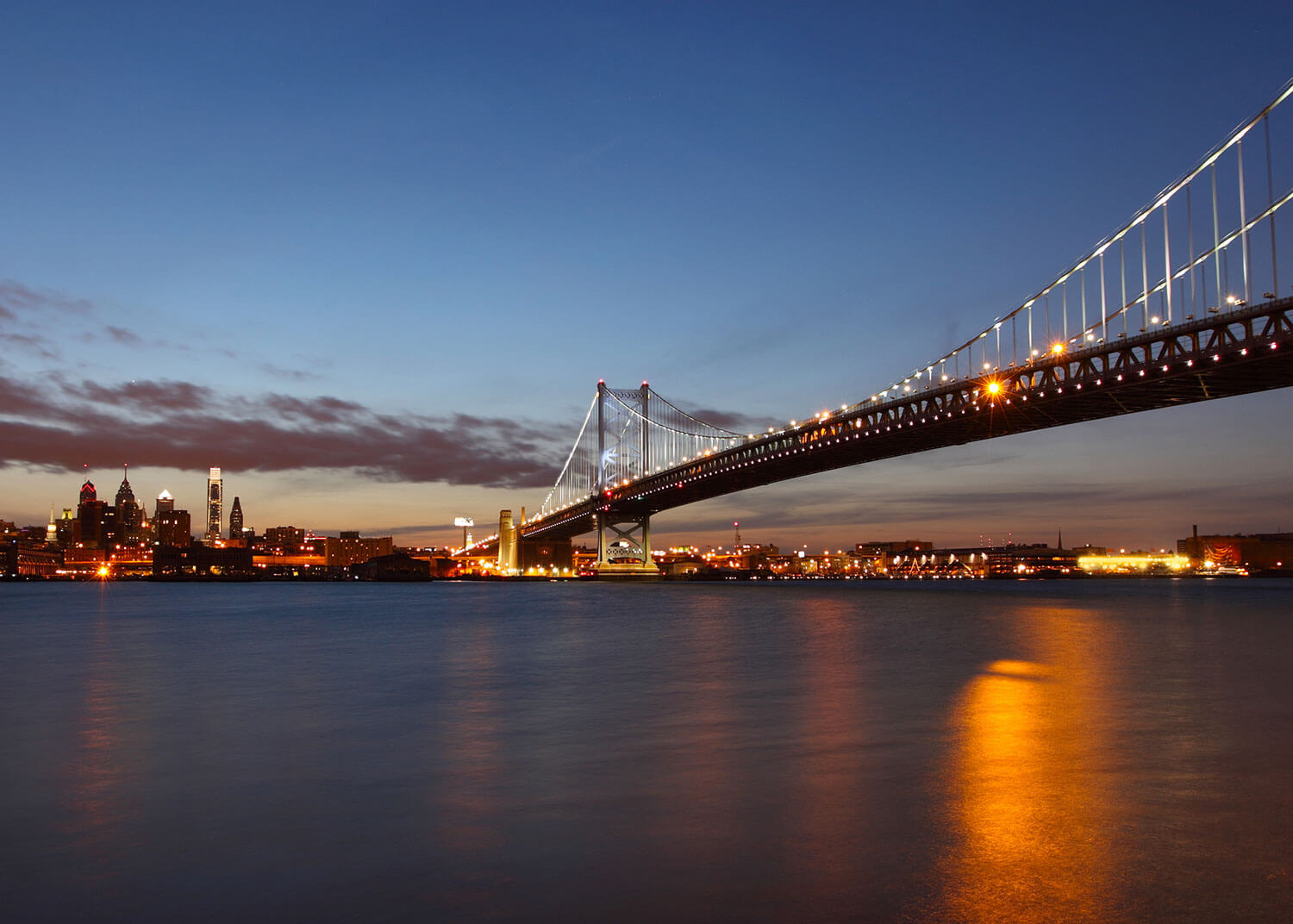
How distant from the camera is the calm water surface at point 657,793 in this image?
15.6 ft

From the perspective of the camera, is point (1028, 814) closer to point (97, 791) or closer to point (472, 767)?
point (472, 767)

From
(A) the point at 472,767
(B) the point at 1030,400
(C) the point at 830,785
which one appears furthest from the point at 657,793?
(B) the point at 1030,400

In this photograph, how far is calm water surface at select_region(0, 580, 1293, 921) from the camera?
4770mm

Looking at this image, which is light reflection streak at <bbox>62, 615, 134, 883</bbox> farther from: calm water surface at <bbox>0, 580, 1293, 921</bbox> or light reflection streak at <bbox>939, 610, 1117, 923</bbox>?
light reflection streak at <bbox>939, 610, 1117, 923</bbox>

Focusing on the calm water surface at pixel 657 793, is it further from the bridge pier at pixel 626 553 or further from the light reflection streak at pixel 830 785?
the bridge pier at pixel 626 553

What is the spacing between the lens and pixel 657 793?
7004mm

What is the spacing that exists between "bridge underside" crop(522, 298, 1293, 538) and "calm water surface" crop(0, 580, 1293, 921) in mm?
21184

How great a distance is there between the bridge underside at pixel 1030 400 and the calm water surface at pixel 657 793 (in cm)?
2118

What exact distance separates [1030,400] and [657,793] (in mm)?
39006

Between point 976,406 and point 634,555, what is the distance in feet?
170

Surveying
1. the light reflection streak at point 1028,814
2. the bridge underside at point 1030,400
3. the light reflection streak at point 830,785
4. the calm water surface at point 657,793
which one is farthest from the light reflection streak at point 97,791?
the bridge underside at point 1030,400

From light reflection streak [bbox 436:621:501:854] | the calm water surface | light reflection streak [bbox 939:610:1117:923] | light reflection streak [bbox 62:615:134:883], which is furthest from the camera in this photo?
light reflection streak [bbox 436:621:501:854]

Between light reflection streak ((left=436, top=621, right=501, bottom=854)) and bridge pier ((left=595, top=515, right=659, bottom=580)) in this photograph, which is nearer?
light reflection streak ((left=436, top=621, right=501, bottom=854))

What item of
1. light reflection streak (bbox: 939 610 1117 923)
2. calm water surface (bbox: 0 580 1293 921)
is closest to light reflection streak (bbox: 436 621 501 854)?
calm water surface (bbox: 0 580 1293 921)
